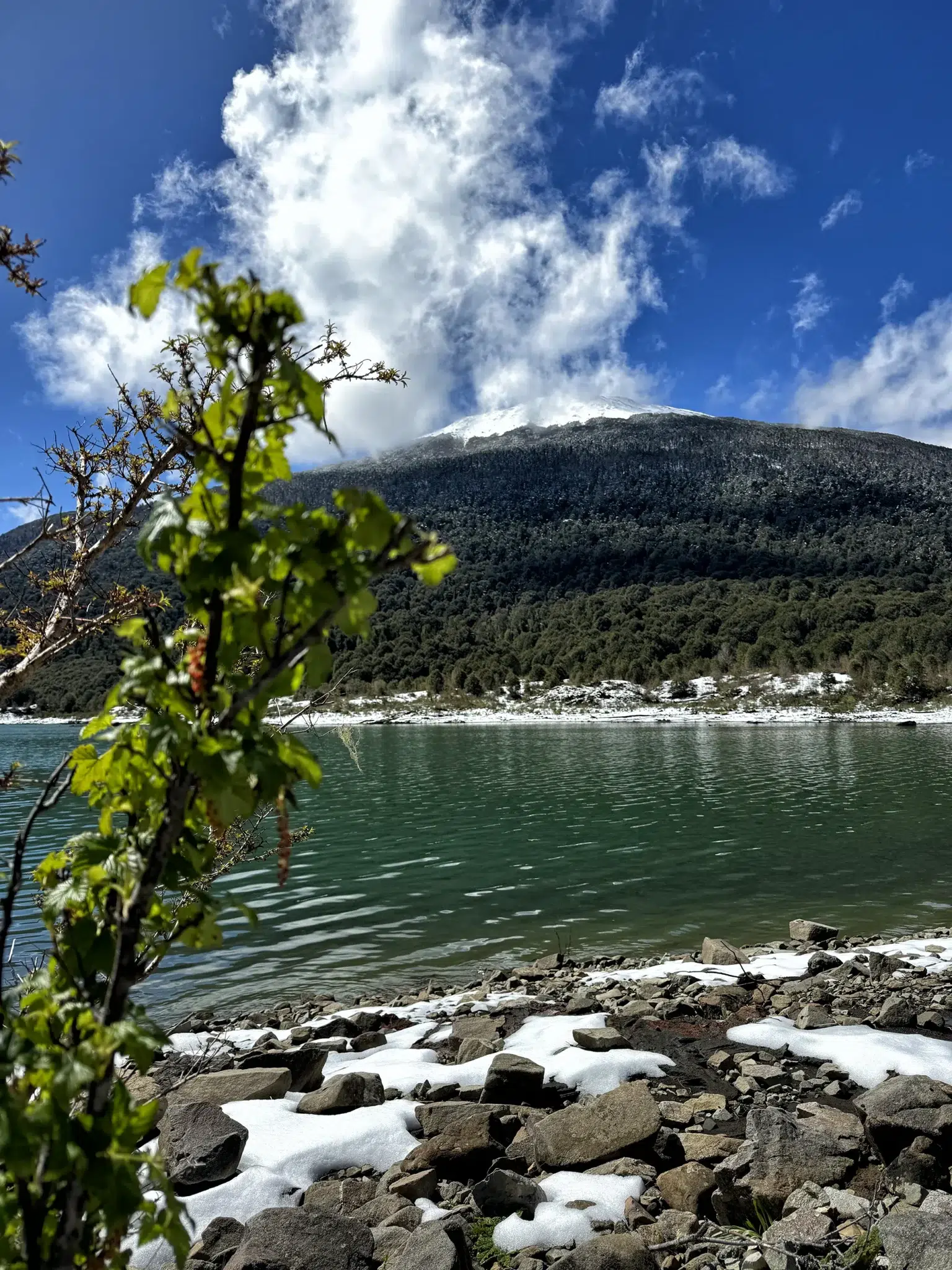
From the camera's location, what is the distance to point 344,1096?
5.96 metres

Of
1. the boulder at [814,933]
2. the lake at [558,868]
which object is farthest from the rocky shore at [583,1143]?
the boulder at [814,933]

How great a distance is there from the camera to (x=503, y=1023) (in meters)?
8.58

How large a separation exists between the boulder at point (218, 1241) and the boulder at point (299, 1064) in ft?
6.85

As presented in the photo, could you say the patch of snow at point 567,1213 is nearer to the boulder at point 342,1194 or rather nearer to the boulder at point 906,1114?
the boulder at point 342,1194

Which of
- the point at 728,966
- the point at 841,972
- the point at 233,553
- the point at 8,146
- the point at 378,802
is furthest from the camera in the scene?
the point at 378,802

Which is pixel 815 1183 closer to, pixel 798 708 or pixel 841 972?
pixel 841 972

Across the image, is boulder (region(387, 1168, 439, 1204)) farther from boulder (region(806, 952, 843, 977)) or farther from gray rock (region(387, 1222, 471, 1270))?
boulder (region(806, 952, 843, 977))

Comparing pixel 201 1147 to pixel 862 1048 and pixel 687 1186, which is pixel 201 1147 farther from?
pixel 862 1048

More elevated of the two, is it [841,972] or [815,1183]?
[815,1183]

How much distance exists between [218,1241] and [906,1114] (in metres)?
4.05

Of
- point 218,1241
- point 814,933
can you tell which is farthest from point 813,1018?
point 814,933

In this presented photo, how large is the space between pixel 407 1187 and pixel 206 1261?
1163 mm

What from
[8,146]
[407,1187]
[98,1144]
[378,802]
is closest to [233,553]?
[98,1144]

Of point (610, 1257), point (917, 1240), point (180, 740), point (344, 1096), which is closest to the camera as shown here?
point (180, 740)
